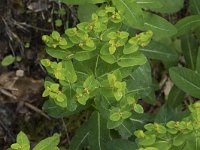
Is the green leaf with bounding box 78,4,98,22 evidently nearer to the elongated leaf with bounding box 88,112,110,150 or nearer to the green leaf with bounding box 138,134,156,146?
the elongated leaf with bounding box 88,112,110,150

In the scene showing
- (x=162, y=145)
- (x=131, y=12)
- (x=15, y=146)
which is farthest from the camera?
(x=131, y=12)

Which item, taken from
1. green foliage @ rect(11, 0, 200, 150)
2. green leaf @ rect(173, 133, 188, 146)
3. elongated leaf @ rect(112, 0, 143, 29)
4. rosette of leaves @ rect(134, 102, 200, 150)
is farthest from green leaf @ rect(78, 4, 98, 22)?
green leaf @ rect(173, 133, 188, 146)

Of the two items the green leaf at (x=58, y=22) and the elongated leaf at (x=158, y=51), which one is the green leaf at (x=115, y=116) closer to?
the elongated leaf at (x=158, y=51)

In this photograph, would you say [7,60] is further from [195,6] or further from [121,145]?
[195,6]

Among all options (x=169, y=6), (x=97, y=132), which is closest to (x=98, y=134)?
(x=97, y=132)

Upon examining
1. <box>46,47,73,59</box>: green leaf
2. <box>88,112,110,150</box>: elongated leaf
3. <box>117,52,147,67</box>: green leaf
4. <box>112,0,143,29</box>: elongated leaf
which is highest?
<box>112,0,143,29</box>: elongated leaf

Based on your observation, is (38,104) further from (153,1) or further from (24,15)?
(153,1)

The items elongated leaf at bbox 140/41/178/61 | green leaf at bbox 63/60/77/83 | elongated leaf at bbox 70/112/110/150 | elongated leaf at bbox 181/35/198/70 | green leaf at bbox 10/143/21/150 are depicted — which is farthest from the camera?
elongated leaf at bbox 181/35/198/70
